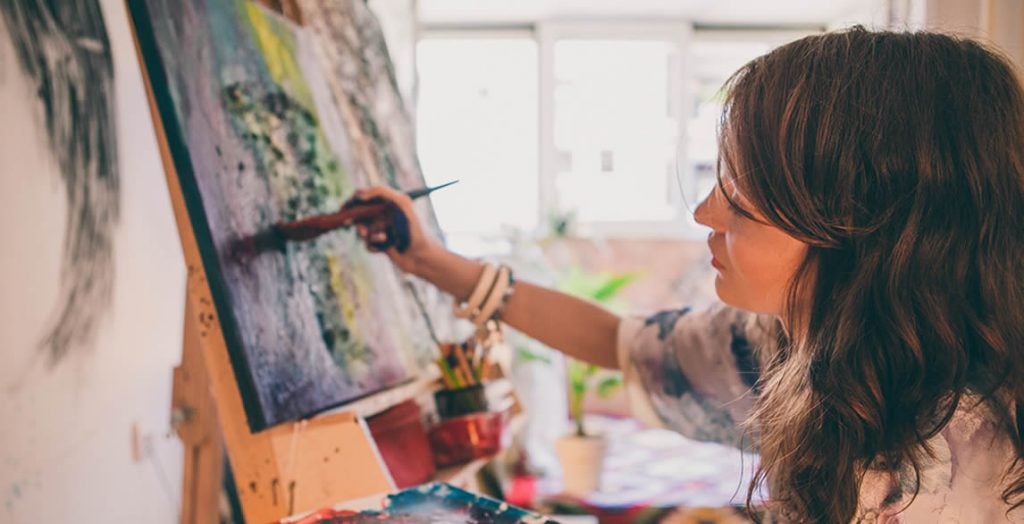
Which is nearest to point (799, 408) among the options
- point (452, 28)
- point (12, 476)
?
point (12, 476)

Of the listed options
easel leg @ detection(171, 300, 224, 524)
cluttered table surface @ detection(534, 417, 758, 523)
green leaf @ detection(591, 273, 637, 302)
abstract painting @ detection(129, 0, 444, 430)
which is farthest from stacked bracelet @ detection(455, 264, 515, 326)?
green leaf @ detection(591, 273, 637, 302)

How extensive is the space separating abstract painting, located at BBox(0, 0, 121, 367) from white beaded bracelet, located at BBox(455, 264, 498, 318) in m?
0.77

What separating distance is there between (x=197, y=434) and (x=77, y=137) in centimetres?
75

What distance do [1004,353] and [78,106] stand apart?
1.61m

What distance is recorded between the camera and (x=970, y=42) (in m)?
0.78

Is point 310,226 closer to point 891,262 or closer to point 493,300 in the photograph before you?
point 493,300

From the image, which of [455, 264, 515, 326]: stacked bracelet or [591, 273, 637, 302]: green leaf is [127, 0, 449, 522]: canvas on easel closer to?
[455, 264, 515, 326]: stacked bracelet

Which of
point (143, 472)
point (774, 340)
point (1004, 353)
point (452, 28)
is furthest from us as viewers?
point (452, 28)

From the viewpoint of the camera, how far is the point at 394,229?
1.21 metres

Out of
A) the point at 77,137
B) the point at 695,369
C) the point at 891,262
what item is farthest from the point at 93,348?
the point at 891,262

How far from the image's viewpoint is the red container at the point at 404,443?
117cm

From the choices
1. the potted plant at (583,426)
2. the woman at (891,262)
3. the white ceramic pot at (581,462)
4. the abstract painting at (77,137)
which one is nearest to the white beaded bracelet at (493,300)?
the woman at (891,262)

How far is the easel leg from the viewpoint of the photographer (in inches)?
47.5

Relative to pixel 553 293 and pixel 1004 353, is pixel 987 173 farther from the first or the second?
pixel 553 293
